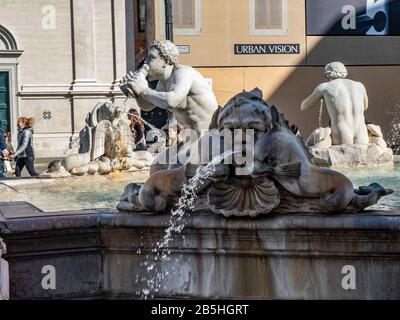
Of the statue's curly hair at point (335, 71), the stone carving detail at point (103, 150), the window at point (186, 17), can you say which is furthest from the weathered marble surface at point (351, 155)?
the window at point (186, 17)

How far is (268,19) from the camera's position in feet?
83.8

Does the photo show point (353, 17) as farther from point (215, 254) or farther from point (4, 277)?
point (4, 277)

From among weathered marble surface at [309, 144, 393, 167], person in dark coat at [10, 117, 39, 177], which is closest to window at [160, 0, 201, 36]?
person in dark coat at [10, 117, 39, 177]

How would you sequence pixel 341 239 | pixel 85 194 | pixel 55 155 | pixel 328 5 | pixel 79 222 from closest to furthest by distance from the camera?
1. pixel 341 239
2. pixel 79 222
3. pixel 85 194
4. pixel 55 155
5. pixel 328 5

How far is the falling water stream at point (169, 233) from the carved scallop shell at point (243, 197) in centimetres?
10

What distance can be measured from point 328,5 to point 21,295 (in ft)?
71.3

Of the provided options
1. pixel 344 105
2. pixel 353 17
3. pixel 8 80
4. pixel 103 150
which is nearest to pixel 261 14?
pixel 353 17

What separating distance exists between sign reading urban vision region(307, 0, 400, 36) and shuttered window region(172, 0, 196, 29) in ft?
11.3

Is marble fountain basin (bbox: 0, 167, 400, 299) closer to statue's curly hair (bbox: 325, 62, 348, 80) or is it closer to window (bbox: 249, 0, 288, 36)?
statue's curly hair (bbox: 325, 62, 348, 80)

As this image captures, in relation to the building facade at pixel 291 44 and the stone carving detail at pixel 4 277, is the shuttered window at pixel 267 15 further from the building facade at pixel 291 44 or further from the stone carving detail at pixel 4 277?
the stone carving detail at pixel 4 277
